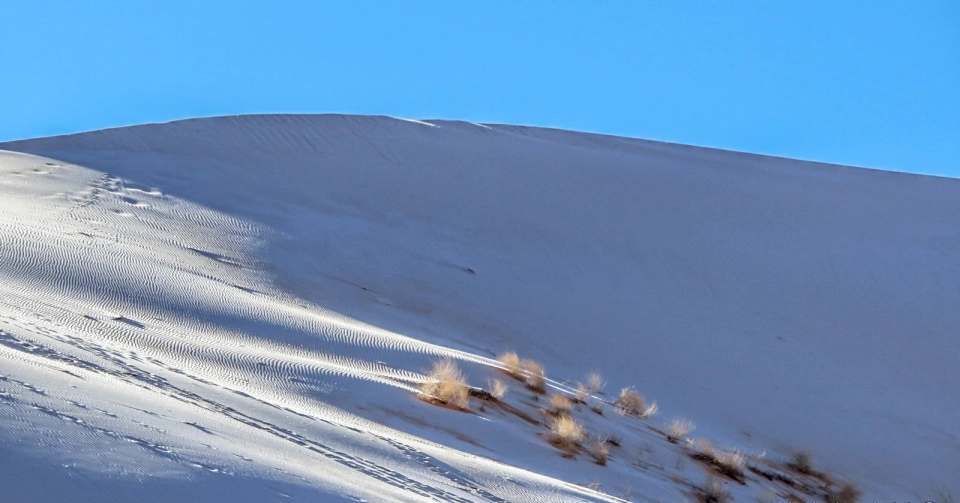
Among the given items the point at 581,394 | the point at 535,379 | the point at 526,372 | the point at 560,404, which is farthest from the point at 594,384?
the point at 560,404

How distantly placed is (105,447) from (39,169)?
1344 centimetres

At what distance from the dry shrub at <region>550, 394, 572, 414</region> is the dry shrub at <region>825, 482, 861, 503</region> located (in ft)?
9.29

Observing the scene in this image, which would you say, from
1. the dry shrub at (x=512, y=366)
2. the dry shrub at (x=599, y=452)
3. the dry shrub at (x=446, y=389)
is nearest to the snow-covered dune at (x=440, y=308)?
the dry shrub at (x=599, y=452)

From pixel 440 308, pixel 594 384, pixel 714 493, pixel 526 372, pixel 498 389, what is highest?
pixel 440 308

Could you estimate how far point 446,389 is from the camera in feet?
30.6

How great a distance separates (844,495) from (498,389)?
381 cm

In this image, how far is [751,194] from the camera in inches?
854

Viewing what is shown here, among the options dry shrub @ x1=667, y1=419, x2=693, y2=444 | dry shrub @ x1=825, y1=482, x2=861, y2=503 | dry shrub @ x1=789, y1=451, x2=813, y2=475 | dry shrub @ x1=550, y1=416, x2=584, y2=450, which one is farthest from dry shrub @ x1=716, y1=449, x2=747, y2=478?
dry shrub @ x1=550, y1=416, x2=584, y2=450

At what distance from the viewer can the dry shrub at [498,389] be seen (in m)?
10.2

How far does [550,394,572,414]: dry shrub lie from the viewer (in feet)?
33.8

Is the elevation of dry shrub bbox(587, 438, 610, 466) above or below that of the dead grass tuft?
below

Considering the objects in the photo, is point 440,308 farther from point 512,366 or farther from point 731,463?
point 731,463

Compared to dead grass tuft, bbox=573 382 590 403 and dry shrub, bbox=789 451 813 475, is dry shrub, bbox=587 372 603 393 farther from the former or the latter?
dry shrub, bbox=789 451 813 475

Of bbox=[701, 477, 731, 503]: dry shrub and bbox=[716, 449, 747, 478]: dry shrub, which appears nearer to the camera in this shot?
bbox=[701, 477, 731, 503]: dry shrub
